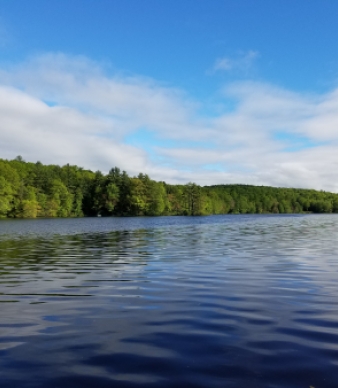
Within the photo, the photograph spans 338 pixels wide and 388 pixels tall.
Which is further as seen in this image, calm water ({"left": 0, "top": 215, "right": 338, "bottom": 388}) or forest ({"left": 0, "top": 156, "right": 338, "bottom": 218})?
forest ({"left": 0, "top": 156, "right": 338, "bottom": 218})

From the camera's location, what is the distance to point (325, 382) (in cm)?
617

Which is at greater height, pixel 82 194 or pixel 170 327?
pixel 82 194

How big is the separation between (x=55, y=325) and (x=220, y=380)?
505cm

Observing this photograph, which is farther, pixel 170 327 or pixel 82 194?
pixel 82 194

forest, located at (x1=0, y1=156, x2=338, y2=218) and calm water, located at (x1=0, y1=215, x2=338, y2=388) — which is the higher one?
forest, located at (x1=0, y1=156, x2=338, y2=218)

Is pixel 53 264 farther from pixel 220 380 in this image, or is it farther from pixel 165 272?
pixel 220 380

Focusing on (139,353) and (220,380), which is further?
(139,353)

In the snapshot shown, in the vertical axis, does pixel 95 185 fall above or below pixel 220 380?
above

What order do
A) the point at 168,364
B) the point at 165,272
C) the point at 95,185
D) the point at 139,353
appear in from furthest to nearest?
the point at 95,185 < the point at 165,272 < the point at 139,353 < the point at 168,364

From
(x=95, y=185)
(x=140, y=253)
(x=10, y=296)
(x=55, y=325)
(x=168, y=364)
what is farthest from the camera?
(x=95, y=185)

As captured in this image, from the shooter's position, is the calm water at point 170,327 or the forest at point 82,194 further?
the forest at point 82,194

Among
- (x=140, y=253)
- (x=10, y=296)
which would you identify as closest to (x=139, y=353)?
(x=10, y=296)

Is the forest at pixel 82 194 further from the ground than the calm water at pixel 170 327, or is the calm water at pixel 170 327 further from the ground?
the forest at pixel 82 194

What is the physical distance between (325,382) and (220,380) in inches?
69.6
